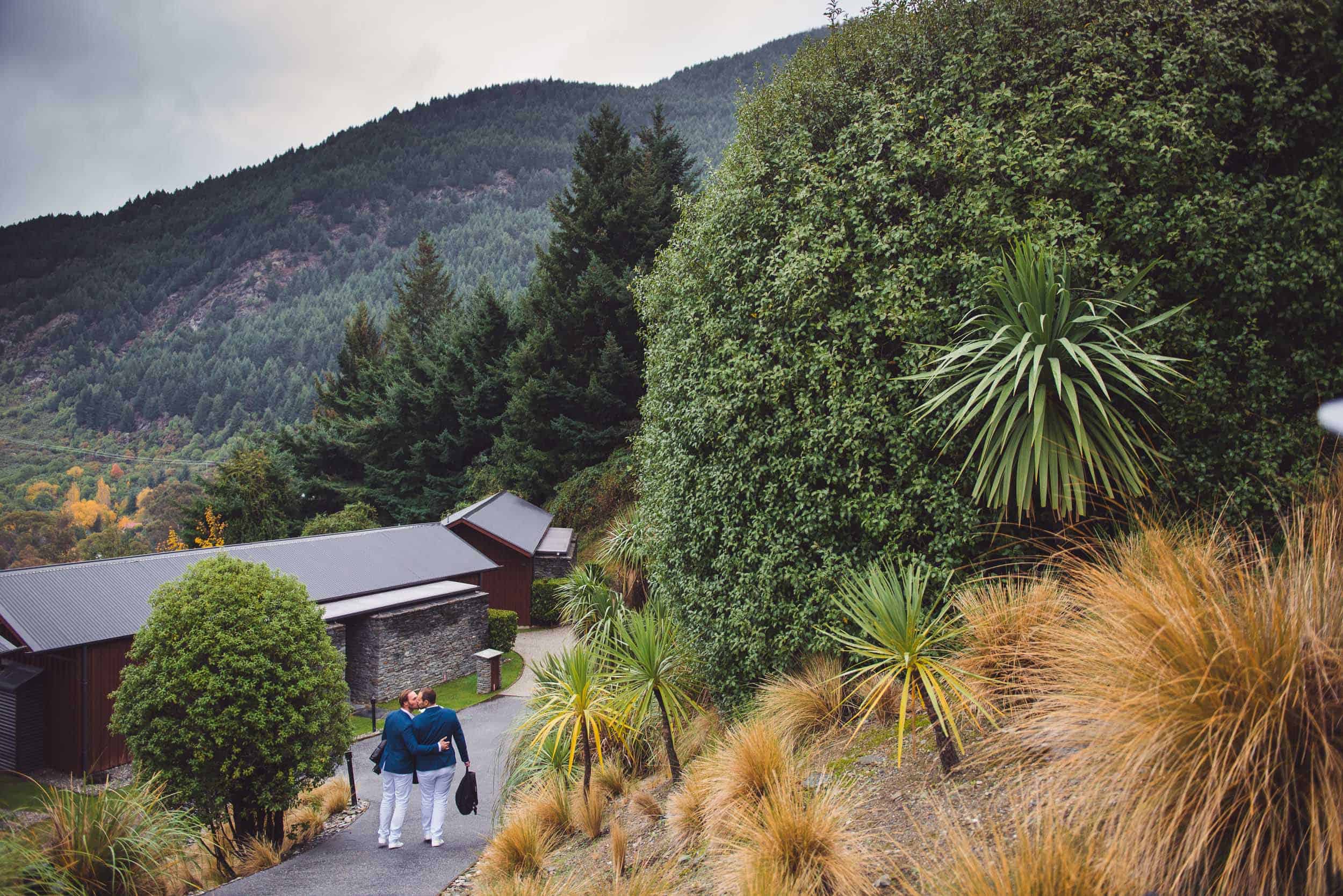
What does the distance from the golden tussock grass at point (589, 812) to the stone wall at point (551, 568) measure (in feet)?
64.1

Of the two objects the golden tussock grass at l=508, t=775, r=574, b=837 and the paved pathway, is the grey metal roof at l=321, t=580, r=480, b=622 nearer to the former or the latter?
the paved pathway

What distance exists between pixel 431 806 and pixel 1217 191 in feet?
32.9

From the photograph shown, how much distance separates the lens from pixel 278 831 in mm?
9172

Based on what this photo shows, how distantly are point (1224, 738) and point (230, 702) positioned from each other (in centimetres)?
965

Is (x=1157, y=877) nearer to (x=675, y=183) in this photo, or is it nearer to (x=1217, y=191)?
(x=1217, y=191)

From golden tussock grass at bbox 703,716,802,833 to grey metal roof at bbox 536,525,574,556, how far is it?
69.2 ft

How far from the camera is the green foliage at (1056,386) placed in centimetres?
600

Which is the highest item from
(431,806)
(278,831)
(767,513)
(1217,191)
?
(1217,191)

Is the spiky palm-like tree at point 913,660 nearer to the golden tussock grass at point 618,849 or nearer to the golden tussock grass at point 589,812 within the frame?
the golden tussock grass at point 618,849

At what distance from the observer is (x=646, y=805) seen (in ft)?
24.2

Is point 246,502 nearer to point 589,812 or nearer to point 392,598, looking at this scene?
point 392,598

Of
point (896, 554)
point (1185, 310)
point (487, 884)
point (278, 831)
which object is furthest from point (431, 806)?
point (1185, 310)

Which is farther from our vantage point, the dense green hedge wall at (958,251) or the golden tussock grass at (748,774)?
the dense green hedge wall at (958,251)

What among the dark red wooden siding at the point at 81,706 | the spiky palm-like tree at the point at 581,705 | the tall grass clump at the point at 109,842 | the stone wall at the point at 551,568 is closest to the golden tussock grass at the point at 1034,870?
the spiky palm-like tree at the point at 581,705
